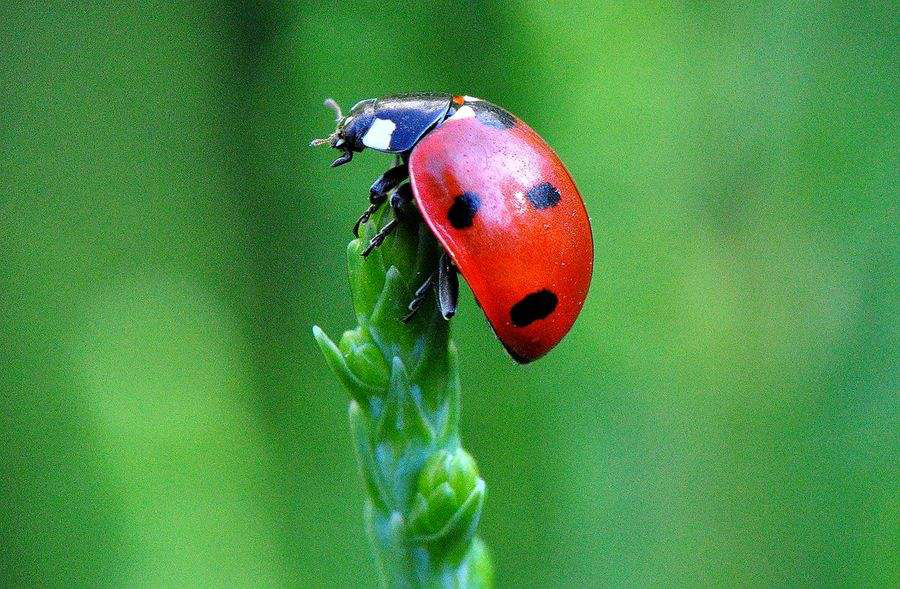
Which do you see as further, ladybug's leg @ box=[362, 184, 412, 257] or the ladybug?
the ladybug

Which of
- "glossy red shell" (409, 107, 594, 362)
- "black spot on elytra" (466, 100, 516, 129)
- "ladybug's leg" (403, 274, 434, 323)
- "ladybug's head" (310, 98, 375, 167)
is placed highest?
"ladybug's head" (310, 98, 375, 167)

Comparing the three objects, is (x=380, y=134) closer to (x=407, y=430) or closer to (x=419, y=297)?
(x=419, y=297)

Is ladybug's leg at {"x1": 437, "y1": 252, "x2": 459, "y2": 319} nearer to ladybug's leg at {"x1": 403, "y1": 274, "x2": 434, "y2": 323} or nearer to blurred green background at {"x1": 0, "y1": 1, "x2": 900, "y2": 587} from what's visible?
ladybug's leg at {"x1": 403, "y1": 274, "x2": 434, "y2": 323}

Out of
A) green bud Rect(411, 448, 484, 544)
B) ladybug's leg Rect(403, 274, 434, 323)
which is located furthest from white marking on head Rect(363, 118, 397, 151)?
green bud Rect(411, 448, 484, 544)

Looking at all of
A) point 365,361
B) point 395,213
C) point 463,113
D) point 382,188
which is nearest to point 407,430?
point 365,361

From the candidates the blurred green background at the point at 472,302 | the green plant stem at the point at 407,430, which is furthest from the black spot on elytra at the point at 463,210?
the blurred green background at the point at 472,302

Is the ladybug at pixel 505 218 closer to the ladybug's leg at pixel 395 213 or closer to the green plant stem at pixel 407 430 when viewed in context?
the ladybug's leg at pixel 395 213
